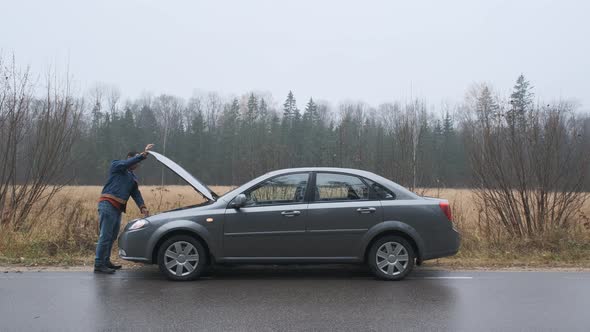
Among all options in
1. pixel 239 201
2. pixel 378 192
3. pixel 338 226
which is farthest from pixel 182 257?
pixel 378 192

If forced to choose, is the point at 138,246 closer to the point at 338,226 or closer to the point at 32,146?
the point at 338,226

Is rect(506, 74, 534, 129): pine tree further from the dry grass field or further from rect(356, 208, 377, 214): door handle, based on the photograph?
rect(356, 208, 377, 214): door handle

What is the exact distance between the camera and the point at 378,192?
7316 millimetres

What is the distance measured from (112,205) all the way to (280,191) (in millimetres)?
2913

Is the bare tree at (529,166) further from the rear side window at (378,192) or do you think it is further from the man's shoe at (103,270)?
the man's shoe at (103,270)

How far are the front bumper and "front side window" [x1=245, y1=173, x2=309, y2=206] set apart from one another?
162cm

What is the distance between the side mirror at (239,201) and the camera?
7.00 m

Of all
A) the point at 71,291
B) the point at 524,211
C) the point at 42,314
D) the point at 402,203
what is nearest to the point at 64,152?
the point at 71,291

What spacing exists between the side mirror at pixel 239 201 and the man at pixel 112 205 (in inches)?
66.1

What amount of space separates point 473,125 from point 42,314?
10619mm

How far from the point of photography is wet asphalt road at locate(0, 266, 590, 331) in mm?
5055

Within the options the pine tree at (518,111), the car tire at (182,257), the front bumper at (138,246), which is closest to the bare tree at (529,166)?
the pine tree at (518,111)

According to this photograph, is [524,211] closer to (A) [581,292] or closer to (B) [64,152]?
(A) [581,292]

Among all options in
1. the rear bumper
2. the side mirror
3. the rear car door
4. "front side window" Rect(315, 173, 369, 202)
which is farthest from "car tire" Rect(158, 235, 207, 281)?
the rear bumper
